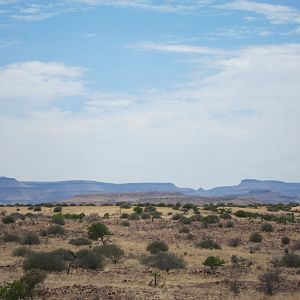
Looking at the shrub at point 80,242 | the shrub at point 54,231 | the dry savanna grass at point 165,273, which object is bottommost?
the dry savanna grass at point 165,273

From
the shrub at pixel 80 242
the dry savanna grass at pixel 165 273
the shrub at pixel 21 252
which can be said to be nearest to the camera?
the dry savanna grass at pixel 165 273

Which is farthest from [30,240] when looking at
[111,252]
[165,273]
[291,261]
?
[291,261]

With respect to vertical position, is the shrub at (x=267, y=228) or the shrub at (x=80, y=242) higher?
the shrub at (x=267, y=228)

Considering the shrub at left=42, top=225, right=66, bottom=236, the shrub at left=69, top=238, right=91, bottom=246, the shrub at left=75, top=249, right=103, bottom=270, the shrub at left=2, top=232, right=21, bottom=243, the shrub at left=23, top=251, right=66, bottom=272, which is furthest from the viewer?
the shrub at left=42, top=225, right=66, bottom=236

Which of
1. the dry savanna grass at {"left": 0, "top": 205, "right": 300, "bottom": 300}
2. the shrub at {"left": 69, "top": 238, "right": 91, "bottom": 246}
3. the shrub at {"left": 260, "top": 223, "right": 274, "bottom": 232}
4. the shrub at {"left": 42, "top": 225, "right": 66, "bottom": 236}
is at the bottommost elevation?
the dry savanna grass at {"left": 0, "top": 205, "right": 300, "bottom": 300}

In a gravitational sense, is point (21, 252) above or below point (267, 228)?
below

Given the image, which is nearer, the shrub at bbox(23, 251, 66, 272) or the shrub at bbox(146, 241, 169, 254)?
the shrub at bbox(23, 251, 66, 272)

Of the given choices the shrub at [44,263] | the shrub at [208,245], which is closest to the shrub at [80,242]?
the shrub at [208,245]

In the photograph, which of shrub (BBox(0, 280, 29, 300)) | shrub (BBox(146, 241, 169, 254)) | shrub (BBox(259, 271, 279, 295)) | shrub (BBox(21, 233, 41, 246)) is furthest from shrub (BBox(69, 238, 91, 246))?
shrub (BBox(0, 280, 29, 300))

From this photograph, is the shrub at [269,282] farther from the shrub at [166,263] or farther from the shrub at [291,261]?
the shrub at [291,261]

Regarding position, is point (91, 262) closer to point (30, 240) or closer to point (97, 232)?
point (30, 240)

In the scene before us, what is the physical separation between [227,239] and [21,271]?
57.8ft

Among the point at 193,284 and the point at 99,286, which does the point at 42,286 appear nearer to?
the point at 99,286

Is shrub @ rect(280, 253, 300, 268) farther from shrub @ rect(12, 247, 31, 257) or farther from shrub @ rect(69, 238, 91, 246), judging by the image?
shrub @ rect(12, 247, 31, 257)
